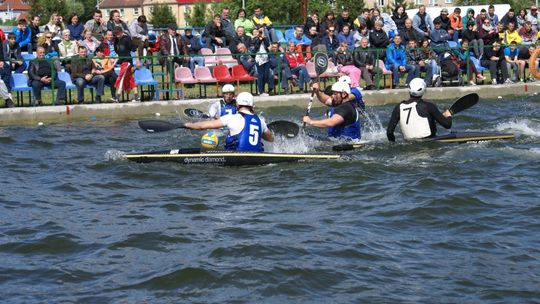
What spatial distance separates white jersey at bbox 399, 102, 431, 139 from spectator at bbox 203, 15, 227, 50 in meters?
10.4

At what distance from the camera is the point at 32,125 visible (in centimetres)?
2152

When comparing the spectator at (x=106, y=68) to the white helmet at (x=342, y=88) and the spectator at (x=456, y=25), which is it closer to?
the white helmet at (x=342, y=88)

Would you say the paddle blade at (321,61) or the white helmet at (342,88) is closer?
the white helmet at (342,88)

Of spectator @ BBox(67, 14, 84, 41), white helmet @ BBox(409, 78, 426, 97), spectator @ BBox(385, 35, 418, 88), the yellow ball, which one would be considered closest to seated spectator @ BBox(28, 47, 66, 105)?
spectator @ BBox(67, 14, 84, 41)

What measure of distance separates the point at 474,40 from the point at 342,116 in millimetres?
11731

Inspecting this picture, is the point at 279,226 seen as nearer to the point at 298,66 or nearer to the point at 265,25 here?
the point at 298,66

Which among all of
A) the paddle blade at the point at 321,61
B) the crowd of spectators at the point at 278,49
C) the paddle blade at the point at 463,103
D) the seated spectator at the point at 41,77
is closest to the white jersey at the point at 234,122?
the paddle blade at the point at 463,103

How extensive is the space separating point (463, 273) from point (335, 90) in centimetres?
651

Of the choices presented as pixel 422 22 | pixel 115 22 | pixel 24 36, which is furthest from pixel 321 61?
pixel 422 22

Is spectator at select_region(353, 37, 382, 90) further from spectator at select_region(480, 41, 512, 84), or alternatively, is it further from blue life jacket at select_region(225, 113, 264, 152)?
blue life jacket at select_region(225, 113, 264, 152)

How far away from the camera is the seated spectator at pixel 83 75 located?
22312mm

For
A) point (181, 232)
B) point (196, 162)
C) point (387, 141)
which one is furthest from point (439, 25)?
point (181, 232)

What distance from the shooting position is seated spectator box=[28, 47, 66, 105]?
2189 cm

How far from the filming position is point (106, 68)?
22578mm
